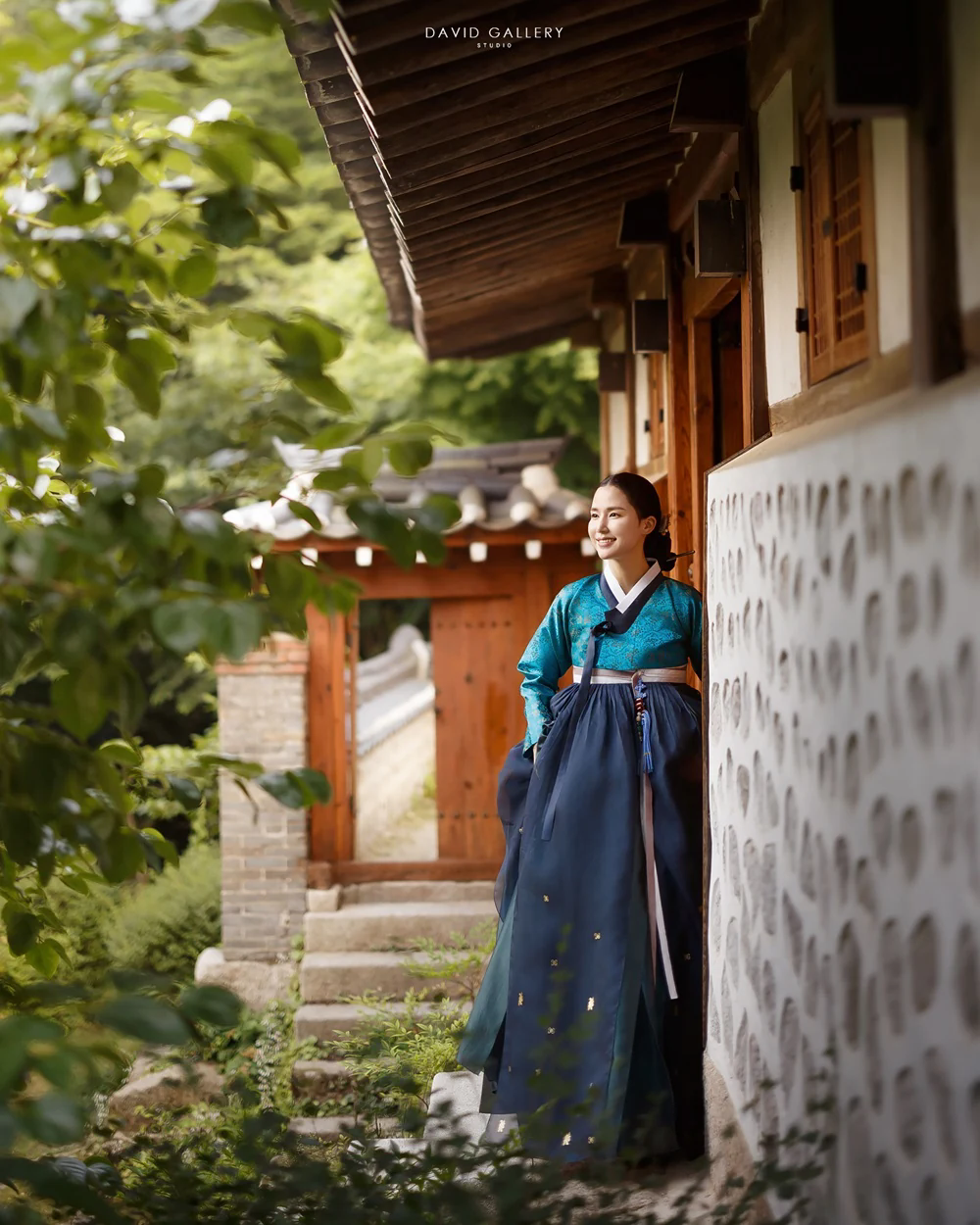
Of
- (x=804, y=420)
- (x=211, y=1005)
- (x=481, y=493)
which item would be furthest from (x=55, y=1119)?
(x=481, y=493)

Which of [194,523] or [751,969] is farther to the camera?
[751,969]

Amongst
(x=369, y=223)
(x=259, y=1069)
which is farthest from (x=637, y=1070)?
(x=259, y=1069)

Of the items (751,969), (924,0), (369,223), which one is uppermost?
(369,223)

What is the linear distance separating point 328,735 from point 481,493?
202 centimetres

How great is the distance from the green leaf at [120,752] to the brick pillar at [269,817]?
20.8 ft

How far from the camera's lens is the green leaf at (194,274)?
2182 mm

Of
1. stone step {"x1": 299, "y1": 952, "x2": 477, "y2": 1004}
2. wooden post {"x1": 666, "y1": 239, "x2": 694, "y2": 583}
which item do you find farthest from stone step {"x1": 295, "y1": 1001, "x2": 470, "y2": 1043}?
wooden post {"x1": 666, "y1": 239, "x2": 694, "y2": 583}

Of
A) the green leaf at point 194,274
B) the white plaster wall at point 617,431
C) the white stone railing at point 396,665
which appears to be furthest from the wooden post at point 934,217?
the white stone railing at point 396,665

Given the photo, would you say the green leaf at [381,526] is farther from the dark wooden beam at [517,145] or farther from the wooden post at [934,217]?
the dark wooden beam at [517,145]

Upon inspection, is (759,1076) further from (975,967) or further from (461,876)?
(461,876)

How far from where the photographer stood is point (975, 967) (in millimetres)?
1764

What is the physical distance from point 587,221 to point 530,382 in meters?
9.34

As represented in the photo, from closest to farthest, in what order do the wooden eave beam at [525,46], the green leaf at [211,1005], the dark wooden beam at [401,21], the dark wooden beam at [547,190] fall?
the green leaf at [211,1005]
the dark wooden beam at [401,21]
the wooden eave beam at [525,46]
the dark wooden beam at [547,190]

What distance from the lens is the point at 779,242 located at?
3475 millimetres
